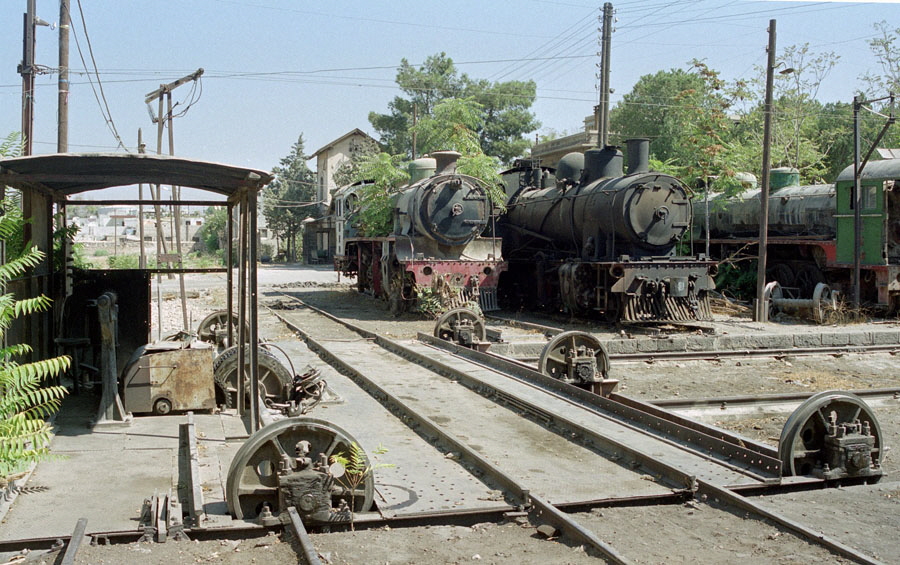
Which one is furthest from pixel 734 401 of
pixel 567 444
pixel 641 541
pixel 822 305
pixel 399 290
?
pixel 399 290

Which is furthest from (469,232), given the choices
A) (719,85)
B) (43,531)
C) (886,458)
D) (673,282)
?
(43,531)

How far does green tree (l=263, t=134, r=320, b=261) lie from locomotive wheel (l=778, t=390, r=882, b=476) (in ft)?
181

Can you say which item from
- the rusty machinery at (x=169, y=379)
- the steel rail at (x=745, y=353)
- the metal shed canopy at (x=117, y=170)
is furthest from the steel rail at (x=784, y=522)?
the steel rail at (x=745, y=353)

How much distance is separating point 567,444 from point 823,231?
1537cm

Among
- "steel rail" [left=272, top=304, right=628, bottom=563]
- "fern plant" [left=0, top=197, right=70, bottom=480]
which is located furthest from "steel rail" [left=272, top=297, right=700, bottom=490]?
"fern plant" [left=0, top=197, right=70, bottom=480]

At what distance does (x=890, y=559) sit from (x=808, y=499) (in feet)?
3.49

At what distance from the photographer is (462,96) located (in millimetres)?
58000

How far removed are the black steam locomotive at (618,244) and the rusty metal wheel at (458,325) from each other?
3856 millimetres

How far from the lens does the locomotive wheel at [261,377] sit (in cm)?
812

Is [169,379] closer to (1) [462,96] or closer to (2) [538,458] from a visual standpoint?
(2) [538,458]

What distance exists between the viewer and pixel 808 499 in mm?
5641

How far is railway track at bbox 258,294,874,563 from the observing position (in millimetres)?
5477

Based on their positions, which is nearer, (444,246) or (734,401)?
(734,401)

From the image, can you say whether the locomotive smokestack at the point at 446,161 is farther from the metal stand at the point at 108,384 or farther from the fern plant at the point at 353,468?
the fern plant at the point at 353,468
